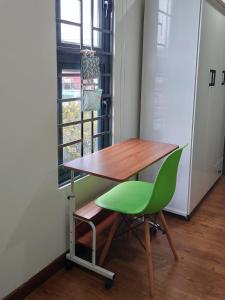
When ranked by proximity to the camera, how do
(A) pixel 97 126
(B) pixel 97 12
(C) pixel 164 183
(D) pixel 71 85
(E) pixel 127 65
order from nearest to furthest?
(C) pixel 164 183
(D) pixel 71 85
(B) pixel 97 12
(A) pixel 97 126
(E) pixel 127 65

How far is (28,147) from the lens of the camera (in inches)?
69.7

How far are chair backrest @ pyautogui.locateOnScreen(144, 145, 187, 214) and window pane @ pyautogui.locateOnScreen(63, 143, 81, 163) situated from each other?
68cm

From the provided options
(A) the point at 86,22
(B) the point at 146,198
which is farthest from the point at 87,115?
(B) the point at 146,198

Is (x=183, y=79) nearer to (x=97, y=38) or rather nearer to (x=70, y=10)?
(x=97, y=38)

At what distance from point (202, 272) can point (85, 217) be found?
0.87m

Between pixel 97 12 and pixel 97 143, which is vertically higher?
pixel 97 12

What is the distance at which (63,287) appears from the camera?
77.8 inches

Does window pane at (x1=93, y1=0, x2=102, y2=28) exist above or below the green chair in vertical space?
above

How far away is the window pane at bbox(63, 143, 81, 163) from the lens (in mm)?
2199

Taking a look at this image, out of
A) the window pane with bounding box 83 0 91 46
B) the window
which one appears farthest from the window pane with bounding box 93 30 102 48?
the window pane with bounding box 83 0 91 46

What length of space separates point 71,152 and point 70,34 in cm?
79

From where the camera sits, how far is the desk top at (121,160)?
1768 millimetres

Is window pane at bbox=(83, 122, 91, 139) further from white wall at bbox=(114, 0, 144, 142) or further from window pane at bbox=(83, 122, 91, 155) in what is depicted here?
white wall at bbox=(114, 0, 144, 142)

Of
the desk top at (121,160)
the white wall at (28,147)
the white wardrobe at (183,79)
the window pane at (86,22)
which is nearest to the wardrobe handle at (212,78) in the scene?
the white wardrobe at (183,79)
